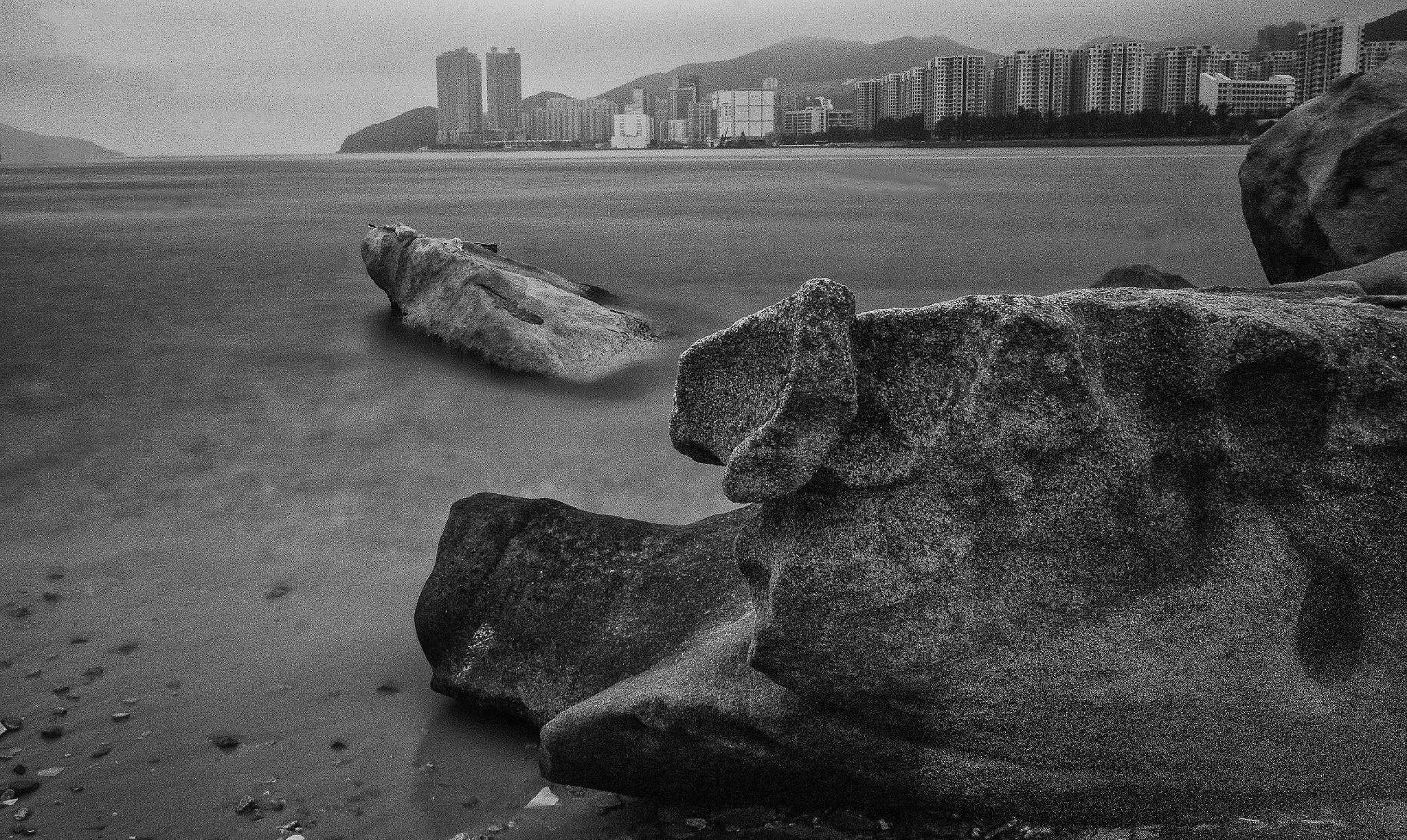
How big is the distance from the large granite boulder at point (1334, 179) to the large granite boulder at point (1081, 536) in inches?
263

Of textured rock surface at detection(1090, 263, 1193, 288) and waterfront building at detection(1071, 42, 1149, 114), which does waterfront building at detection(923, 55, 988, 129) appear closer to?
waterfront building at detection(1071, 42, 1149, 114)

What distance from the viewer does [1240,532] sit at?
3027mm

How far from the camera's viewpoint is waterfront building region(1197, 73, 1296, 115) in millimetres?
92438

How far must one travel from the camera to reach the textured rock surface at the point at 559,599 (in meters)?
4.07

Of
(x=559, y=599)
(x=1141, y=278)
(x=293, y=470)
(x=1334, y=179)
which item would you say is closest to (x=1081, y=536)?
(x=559, y=599)

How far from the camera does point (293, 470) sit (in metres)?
8.06

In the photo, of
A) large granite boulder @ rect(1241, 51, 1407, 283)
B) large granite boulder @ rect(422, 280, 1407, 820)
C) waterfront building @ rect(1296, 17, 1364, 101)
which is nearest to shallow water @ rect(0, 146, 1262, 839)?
large granite boulder @ rect(422, 280, 1407, 820)

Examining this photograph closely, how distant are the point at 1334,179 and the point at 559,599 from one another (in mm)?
7655

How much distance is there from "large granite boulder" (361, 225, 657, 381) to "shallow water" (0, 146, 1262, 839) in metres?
0.26

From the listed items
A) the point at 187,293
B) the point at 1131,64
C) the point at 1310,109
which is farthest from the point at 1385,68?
the point at 1131,64

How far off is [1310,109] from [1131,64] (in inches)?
4631

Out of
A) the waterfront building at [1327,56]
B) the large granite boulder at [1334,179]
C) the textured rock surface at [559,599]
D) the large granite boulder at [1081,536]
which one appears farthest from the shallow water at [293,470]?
the waterfront building at [1327,56]

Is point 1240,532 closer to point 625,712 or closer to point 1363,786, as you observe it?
point 1363,786

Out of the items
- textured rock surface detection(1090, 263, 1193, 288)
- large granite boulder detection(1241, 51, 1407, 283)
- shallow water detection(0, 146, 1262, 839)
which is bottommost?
shallow water detection(0, 146, 1262, 839)
